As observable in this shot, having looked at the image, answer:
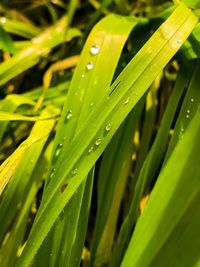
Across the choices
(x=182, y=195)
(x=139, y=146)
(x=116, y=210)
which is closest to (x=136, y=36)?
(x=139, y=146)

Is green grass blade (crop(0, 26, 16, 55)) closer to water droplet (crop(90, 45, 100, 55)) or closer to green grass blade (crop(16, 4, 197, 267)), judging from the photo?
water droplet (crop(90, 45, 100, 55))

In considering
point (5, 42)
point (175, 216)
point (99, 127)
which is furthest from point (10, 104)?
point (175, 216)

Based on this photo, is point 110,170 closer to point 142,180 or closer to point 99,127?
point 142,180

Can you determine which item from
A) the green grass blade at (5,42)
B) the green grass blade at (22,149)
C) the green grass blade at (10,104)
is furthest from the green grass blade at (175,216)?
the green grass blade at (5,42)

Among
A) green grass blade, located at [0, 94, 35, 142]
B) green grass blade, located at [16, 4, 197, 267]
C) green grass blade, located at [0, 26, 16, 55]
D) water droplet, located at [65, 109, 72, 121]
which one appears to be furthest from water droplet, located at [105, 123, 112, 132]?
green grass blade, located at [0, 26, 16, 55]

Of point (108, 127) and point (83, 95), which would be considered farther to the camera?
point (83, 95)

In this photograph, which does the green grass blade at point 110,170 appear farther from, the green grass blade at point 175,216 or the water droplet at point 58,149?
the green grass blade at point 175,216

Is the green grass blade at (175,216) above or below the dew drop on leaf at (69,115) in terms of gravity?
below


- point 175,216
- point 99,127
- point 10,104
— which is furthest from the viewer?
point 10,104
